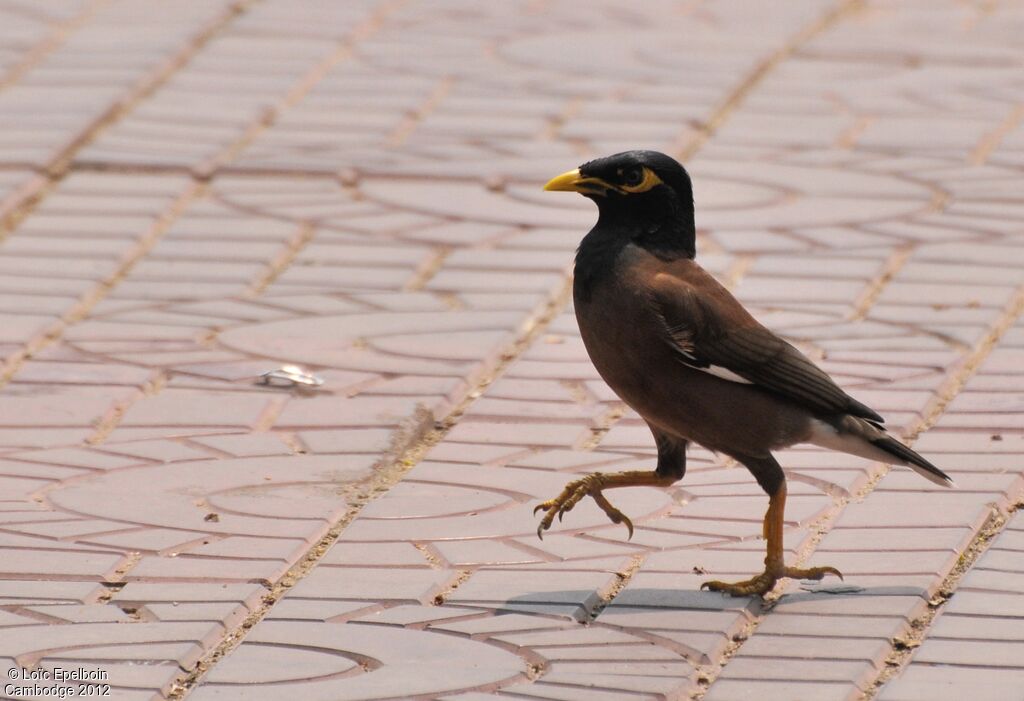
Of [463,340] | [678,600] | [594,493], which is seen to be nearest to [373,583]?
[594,493]

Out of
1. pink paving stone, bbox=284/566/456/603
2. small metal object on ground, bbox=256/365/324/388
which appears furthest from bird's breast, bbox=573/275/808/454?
small metal object on ground, bbox=256/365/324/388

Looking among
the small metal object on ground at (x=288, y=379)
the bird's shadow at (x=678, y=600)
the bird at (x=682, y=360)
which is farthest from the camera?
the small metal object on ground at (x=288, y=379)

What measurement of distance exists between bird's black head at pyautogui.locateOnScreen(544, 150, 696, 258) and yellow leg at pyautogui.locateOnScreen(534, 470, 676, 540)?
1.80 ft

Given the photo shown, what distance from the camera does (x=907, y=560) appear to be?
15.4ft

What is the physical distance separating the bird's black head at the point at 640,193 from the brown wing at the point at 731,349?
0.13 m

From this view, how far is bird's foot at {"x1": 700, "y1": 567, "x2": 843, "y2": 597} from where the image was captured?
14.7 feet

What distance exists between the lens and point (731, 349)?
15.1 feet

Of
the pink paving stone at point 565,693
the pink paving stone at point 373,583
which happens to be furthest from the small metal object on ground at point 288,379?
the pink paving stone at point 565,693

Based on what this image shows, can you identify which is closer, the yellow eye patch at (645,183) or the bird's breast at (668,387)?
the bird's breast at (668,387)

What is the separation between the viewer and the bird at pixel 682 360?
4.54 metres

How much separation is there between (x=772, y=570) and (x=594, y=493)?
0.48 meters

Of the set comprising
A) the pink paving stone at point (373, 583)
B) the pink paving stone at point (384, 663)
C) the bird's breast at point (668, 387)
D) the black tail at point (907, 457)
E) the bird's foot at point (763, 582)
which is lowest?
the pink paving stone at point (373, 583)

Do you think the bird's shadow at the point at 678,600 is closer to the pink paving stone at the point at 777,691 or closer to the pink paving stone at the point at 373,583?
the pink paving stone at the point at 373,583

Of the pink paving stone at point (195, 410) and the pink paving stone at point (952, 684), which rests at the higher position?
the pink paving stone at point (952, 684)
